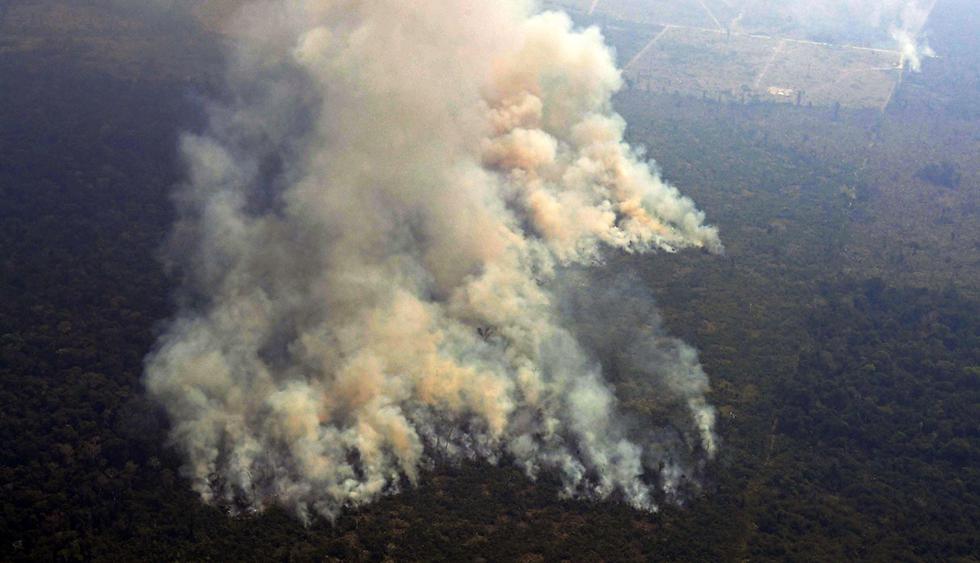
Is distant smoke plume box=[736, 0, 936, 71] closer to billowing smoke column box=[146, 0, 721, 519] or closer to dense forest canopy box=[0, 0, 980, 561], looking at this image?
dense forest canopy box=[0, 0, 980, 561]

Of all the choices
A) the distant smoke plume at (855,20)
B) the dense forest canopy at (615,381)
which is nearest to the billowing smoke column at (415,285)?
the dense forest canopy at (615,381)

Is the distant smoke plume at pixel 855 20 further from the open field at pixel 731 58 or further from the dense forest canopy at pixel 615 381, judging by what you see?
the dense forest canopy at pixel 615 381

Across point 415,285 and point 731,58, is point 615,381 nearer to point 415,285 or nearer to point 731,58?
point 415,285

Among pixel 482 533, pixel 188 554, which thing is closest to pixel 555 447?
pixel 482 533

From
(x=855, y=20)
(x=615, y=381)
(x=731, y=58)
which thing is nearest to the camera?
(x=615, y=381)

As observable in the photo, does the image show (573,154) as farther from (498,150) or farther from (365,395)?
(365,395)

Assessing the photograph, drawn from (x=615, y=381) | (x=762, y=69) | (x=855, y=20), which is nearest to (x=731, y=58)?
(x=762, y=69)

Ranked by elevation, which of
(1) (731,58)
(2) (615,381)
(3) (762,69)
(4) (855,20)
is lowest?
(2) (615,381)

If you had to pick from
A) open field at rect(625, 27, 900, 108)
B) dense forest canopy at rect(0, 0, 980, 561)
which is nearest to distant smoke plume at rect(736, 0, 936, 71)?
open field at rect(625, 27, 900, 108)

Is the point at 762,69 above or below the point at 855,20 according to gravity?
below
